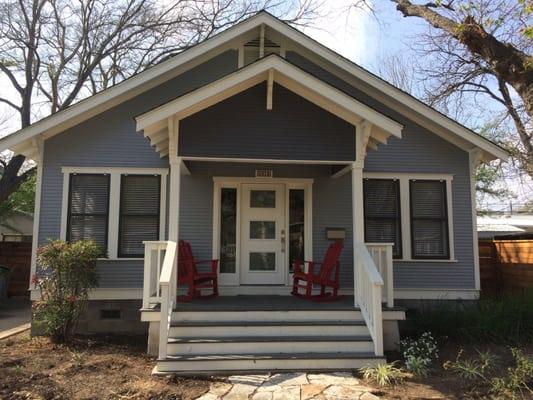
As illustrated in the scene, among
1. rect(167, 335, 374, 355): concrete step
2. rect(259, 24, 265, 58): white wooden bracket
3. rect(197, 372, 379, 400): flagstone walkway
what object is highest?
rect(259, 24, 265, 58): white wooden bracket

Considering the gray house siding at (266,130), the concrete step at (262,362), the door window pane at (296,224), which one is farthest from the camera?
the door window pane at (296,224)

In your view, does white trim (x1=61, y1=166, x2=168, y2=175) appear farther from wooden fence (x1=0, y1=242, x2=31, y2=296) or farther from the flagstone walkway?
wooden fence (x1=0, y1=242, x2=31, y2=296)

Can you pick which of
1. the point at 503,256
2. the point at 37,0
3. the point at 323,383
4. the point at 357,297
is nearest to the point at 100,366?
the point at 323,383

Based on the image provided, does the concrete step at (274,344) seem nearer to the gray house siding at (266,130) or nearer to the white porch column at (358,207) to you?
the white porch column at (358,207)

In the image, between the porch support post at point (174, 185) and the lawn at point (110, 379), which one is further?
the porch support post at point (174, 185)

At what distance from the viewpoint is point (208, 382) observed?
4.75 m

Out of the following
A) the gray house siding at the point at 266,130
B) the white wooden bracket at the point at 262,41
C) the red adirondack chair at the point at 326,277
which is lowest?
the red adirondack chair at the point at 326,277

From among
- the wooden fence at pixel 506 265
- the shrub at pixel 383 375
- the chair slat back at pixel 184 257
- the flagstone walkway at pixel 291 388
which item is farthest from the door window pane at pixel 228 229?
the wooden fence at pixel 506 265

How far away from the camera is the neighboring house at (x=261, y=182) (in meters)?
6.10

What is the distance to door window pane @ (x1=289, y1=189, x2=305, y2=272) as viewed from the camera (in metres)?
7.78

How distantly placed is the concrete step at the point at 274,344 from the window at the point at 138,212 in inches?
99.2

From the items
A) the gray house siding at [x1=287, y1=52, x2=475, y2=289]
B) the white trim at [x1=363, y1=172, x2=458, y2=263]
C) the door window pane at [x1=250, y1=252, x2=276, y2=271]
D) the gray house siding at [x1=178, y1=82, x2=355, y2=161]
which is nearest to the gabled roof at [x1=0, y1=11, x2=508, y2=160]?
the gray house siding at [x1=287, y1=52, x2=475, y2=289]

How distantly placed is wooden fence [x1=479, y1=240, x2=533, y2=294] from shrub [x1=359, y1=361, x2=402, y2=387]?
498cm

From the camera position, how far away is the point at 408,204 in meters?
7.78
